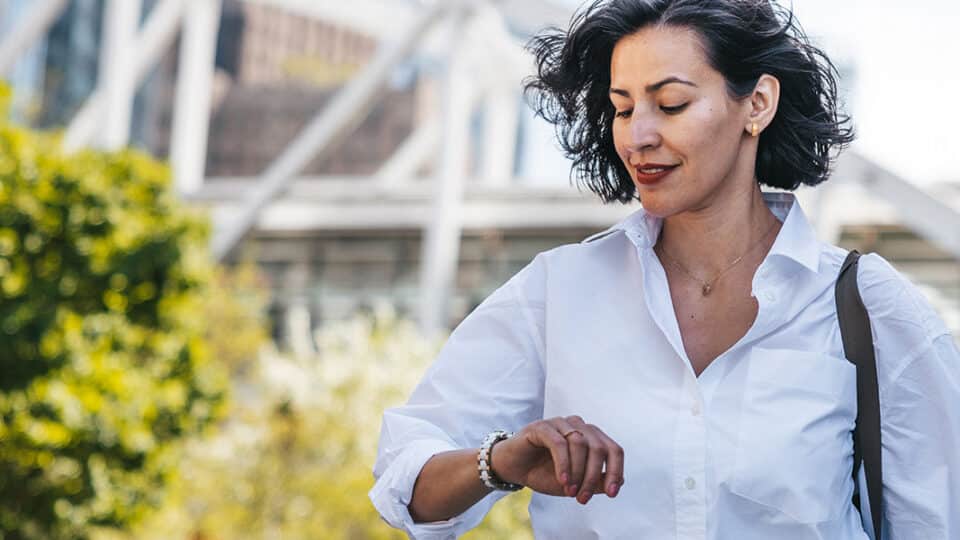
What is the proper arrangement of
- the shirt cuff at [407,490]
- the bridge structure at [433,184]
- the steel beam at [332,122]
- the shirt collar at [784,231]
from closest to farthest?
the shirt cuff at [407,490] → the shirt collar at [784,231] → the bridge structure at [433,184] → the steel beam at [332,122]

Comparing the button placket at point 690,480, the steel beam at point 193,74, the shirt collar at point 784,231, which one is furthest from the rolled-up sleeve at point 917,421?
the steel beam at point 193,74

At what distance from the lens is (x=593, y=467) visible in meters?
1.63

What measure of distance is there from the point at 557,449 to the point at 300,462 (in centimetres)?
888

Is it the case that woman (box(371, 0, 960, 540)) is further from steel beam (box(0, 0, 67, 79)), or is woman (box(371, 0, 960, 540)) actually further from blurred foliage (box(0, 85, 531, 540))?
steel beam (box(0, 0, 67, 79))

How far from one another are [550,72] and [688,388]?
0.55 meters

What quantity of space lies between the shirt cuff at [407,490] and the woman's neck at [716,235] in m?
0.45

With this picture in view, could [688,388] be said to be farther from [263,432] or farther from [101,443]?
[263,432]

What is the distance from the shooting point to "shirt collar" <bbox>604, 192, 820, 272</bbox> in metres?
2.02

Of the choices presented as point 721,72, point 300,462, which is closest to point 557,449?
point 721,72

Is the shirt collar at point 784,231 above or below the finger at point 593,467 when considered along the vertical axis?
above

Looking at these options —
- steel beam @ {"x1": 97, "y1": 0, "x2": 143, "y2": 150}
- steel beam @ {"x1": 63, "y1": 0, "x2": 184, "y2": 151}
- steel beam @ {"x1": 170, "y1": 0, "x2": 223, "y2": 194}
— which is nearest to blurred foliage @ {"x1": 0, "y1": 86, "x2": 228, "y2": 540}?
steel beam @ {"x1": 97, "y1": 0, "x2": 143, "y2": 150}

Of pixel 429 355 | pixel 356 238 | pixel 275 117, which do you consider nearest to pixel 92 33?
pixel 275 117

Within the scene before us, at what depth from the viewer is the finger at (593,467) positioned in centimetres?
163

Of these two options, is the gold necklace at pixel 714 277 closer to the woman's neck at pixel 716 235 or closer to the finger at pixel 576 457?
the woman's neck at pixel 716 235
